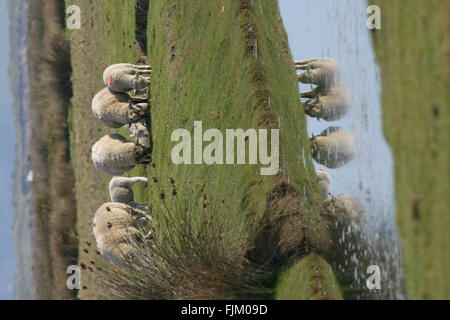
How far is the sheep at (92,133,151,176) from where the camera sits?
11.3 metres

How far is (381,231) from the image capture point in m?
6.00

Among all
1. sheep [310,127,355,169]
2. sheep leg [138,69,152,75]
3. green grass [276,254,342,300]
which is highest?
sheep leg [138,69,152,75]

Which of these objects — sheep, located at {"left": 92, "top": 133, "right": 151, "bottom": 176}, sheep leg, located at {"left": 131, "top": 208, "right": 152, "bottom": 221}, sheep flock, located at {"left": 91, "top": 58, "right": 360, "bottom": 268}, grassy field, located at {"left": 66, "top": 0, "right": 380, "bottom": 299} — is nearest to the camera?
grassy field, located at {"left": 66, "top": 0, "right": 380, "bottom": 299}

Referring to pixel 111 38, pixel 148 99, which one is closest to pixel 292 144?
pixel 148 99

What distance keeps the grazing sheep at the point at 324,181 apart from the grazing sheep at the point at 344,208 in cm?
24

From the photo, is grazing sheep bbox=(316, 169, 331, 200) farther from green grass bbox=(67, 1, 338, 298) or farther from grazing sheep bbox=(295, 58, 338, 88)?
grazing sheep bbox=(295, 58, 338, 88)

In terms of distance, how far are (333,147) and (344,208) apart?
121cm

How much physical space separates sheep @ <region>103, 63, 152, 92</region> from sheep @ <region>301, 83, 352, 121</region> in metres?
4.54

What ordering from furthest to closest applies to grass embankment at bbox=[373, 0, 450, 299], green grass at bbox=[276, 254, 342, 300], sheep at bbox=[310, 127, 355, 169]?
sheep at bbox=[310, 127, 355, 169], green grass at bbox=[276, 254, 342, 300], grass embankment at bbox=[373, 0, 450, 299]

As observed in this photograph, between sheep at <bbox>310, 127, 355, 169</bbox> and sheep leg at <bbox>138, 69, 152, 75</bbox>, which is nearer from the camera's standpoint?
sheep at <bbox>310, 127, 355, 169</bbox>

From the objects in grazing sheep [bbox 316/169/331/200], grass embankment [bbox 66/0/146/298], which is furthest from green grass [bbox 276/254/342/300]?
grass embankment [bbox 66/0/146/298]

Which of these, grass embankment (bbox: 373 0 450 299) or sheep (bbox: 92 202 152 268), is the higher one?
grass embankment (bbox: 373 0 450 299)

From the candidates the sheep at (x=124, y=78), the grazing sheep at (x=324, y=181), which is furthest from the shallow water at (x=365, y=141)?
the sheep at (x=124, y=78)

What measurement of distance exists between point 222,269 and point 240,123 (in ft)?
8.16
